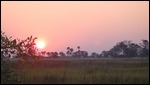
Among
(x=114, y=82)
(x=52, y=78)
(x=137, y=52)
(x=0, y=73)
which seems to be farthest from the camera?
(x=137, y=52)

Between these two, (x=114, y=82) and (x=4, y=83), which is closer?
(x=4, y=83)

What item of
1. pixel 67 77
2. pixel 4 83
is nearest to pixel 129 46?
pixel 67 77

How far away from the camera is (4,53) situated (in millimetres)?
8195

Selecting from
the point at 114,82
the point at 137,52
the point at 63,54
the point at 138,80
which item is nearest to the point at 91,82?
Answer: the point at 114,82

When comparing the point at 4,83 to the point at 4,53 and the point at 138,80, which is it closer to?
the point at 4,53

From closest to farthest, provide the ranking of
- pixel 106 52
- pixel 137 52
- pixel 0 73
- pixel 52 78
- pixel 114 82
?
pixel 0 73 < pixel 114 82 < pixel 52 78 < pixel 137 52 < pixel 106 52

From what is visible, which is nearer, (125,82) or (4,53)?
(4,53)

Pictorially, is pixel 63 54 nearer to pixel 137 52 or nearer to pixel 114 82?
pixel 137 52

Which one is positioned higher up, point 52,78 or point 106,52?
point 106,52

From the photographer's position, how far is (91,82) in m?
17.5

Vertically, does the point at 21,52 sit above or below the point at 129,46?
below

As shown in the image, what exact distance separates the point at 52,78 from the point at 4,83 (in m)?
11.0

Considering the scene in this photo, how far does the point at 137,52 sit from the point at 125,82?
3035 inches

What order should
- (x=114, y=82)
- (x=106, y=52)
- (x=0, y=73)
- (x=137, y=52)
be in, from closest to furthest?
(x=0, y=73)
(x=114, y=82)
(x=137, y=52)
(x=106, y=52)
